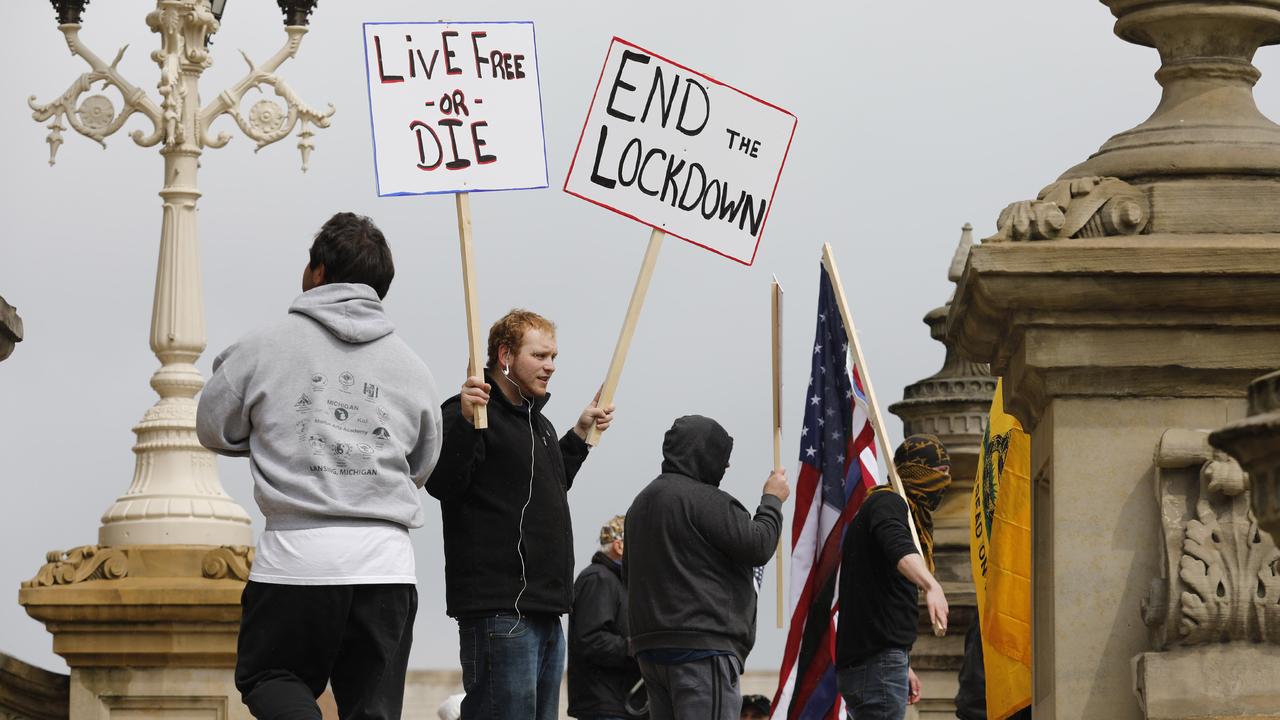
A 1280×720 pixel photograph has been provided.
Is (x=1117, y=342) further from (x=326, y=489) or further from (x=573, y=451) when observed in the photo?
(x=573, y=451)

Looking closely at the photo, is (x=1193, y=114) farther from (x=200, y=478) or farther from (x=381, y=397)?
(x=200, y=478)

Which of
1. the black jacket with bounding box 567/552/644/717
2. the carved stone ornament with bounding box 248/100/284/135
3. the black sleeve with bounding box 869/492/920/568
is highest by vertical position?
the carved stone ornament with bounding box 248/100/284/135

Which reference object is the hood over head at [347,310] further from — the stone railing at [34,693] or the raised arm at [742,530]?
the stone railing at [34,693]

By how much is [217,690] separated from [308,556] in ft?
21.3

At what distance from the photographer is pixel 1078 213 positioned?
7.54m

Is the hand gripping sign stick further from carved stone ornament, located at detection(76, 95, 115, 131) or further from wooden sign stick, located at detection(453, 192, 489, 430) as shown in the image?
carved stone ornament, located at detection(76, 95, 115, 131)

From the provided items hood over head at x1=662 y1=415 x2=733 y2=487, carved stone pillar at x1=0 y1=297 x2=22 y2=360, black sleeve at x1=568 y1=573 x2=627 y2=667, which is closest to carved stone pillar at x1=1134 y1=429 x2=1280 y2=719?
hood over head at x1=662 y1=415 x2=733 y2=487

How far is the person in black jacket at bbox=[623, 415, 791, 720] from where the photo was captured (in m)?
9.74

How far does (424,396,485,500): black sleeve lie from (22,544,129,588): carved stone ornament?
5.24m

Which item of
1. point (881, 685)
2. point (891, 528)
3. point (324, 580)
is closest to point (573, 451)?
point (891, 528)

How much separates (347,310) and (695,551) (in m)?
2.58

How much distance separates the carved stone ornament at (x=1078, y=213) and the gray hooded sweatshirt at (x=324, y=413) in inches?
65.3

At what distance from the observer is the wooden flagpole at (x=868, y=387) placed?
9977 mm

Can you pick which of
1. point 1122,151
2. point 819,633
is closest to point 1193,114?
point 1122,151
